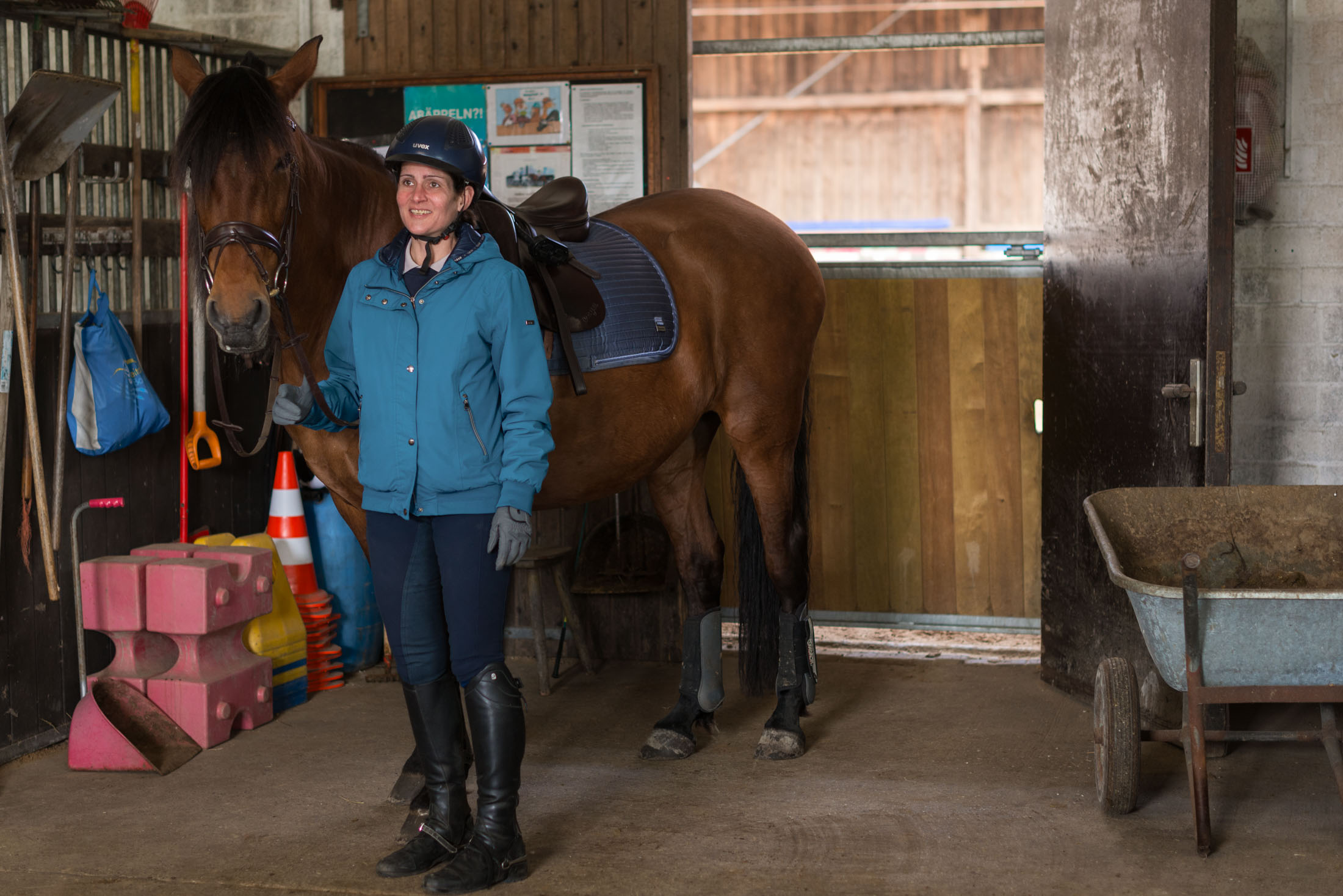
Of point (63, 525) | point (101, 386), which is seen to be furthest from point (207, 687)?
point (101, 386)

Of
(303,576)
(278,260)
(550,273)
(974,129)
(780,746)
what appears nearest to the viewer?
(278,260)

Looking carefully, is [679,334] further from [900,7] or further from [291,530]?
[900,7]

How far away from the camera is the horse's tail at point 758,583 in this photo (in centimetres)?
407

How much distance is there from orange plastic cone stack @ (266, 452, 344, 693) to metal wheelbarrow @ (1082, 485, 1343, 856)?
2.64 metres

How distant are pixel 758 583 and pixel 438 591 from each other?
148 cm

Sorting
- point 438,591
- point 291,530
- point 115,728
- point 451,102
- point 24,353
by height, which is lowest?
point 115,728

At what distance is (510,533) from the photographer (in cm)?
259

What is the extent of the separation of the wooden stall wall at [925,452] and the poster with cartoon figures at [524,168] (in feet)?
3.85

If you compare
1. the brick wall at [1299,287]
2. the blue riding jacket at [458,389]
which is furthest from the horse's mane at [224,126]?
the brick wall at [1299,287]

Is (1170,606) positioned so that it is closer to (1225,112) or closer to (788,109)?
(1225,112)

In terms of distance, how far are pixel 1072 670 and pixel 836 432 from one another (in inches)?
52.7

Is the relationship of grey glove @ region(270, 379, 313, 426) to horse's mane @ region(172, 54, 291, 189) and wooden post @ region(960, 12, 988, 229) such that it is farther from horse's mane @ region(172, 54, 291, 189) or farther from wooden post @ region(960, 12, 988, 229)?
wooden post @ region(960, 12, 988, 229)

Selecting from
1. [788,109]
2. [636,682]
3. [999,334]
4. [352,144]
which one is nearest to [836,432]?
[999,334]

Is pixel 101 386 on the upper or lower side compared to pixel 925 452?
upper
